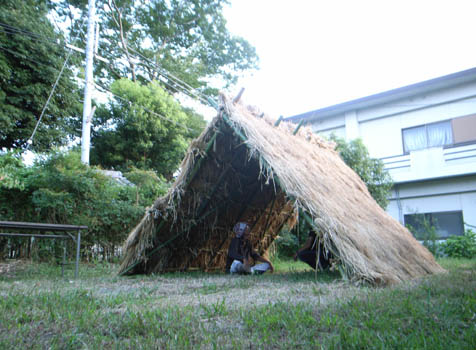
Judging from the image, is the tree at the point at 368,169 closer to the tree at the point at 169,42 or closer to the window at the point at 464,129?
the window at the point at 464,129

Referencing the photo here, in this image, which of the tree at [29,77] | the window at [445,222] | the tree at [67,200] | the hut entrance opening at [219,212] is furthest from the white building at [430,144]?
the tree at [29,77]

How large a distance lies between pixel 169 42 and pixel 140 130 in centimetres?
631

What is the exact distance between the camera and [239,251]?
6500mm

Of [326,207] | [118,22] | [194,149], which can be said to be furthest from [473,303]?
[118,22]

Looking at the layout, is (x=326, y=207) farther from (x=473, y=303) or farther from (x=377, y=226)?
(x=473, y=303)

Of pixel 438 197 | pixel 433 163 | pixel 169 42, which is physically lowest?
pixel 438 197

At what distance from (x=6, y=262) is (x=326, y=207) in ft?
19.3

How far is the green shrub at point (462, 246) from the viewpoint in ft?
33.8

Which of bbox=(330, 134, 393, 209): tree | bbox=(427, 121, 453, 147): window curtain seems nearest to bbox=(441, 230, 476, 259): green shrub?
bbox=(330, 134, 393, 209): tree

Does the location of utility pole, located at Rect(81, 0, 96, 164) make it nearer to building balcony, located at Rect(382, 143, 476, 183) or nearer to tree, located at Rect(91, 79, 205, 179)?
tree, located at Rect(91, 79, 205, 179)

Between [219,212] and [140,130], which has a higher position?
[140,130]

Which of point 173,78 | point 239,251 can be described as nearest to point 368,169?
point 239,251

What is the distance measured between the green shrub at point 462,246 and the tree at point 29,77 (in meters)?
13.4

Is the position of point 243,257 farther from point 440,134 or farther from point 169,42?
point 169,42
